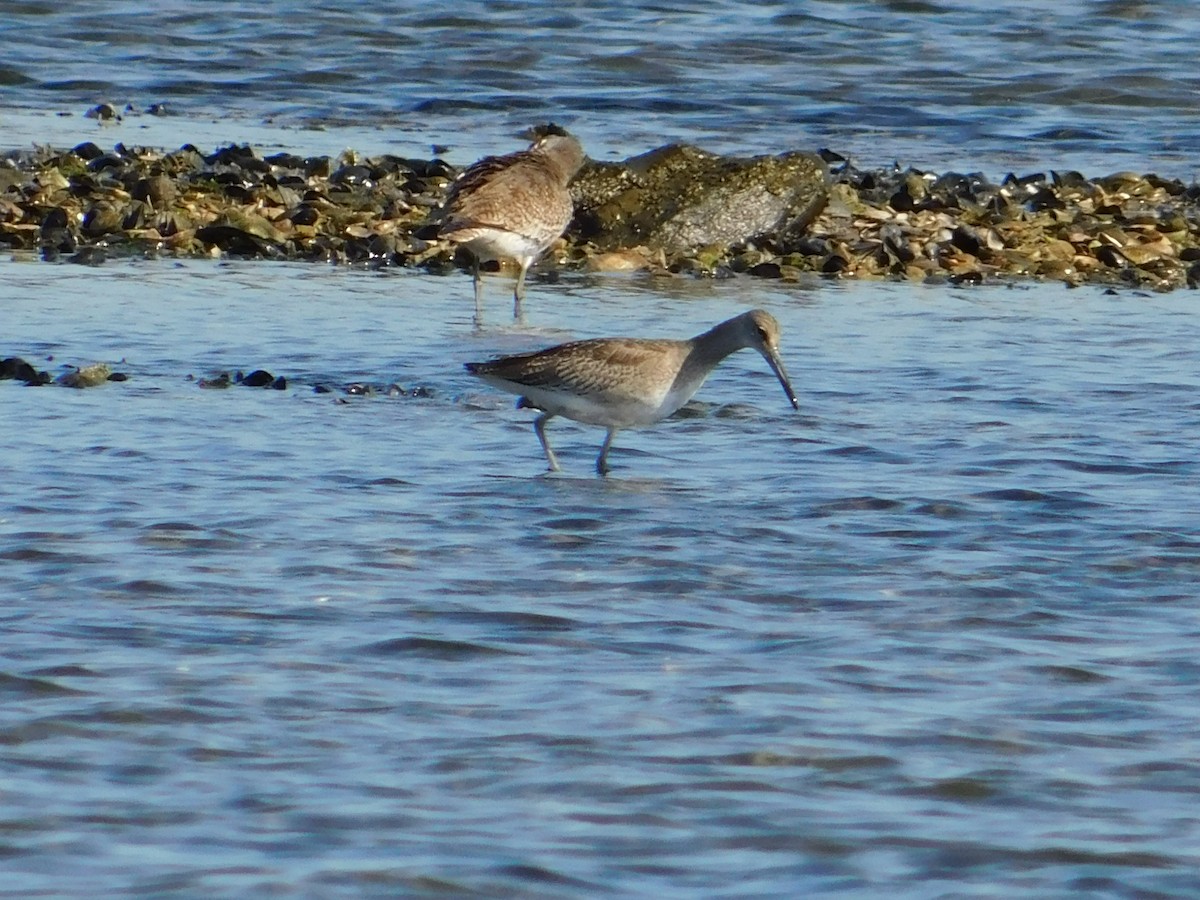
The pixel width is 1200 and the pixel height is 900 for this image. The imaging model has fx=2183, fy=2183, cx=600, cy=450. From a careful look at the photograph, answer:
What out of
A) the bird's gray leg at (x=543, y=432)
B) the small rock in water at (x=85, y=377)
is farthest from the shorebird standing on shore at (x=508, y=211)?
the bird's gray leg at (x=543, y=432)

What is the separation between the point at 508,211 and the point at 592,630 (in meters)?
6.84

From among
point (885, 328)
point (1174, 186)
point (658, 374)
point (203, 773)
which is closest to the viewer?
point (203, 773)

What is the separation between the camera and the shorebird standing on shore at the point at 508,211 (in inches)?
512

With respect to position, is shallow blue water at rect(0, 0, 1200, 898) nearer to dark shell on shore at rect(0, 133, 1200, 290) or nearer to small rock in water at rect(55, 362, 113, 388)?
small rock in water at rect(55, 362, 113, 388)

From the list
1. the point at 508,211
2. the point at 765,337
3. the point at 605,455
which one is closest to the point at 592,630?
the point at 605,455

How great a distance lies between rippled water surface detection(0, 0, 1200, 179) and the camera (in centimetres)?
2003

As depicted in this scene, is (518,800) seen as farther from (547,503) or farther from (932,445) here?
(932,445)

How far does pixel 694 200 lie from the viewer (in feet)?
50.0

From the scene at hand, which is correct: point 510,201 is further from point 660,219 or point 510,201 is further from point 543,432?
point 543,432

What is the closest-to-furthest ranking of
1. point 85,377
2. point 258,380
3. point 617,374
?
point 617,374 → point 85,377 → point 258,380

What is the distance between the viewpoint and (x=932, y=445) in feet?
31.5

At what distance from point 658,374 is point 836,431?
1120mm

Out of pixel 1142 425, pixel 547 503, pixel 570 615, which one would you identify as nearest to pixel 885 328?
pixel 1142 425

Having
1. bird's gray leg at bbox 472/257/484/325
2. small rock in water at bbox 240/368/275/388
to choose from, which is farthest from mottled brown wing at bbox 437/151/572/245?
small rock in water at bbox 240/368/275/388
